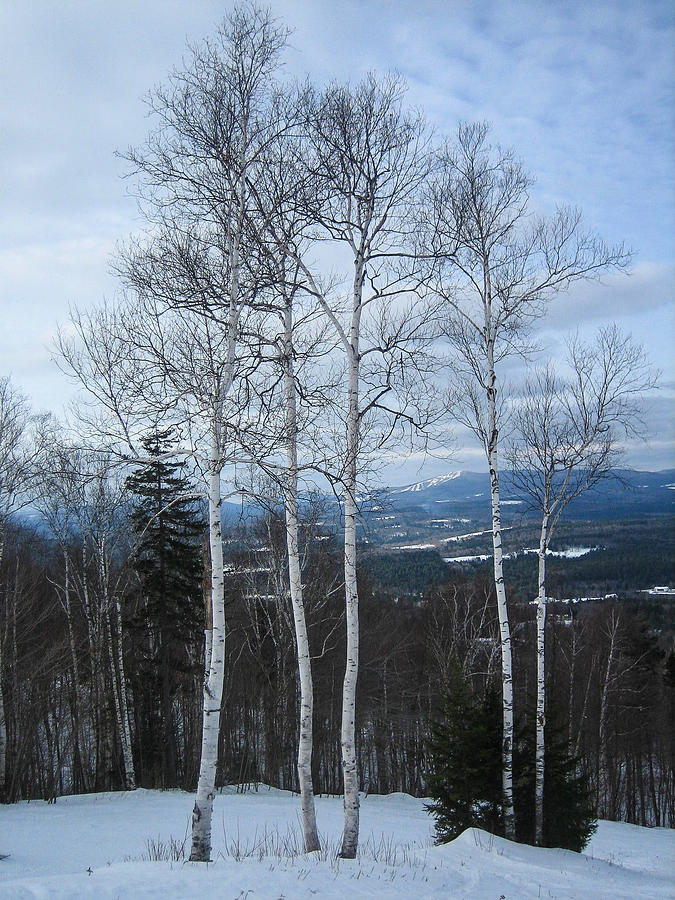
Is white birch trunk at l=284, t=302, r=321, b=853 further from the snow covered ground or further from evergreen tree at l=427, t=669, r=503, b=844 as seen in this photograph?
evergreen tree at l=427, t=669, r=503, b=844

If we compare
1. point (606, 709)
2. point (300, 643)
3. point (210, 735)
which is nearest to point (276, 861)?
point (210, 735)

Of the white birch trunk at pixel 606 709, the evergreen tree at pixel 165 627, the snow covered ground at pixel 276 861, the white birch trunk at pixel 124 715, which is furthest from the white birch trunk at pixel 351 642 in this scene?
the white birch trunk at pixel 606 709

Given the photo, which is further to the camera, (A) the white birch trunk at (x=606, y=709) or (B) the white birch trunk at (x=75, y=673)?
(A) the white birch trunk at (x=606, y=709)

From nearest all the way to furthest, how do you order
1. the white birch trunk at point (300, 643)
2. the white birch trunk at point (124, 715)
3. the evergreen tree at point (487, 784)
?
1. the white birch trunk at point (300, 643)
2. the evergreen tree at point (487, 784)
3. the white birch trunk at point (124, 715)

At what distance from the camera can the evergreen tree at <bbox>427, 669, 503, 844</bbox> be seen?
33.4 feet

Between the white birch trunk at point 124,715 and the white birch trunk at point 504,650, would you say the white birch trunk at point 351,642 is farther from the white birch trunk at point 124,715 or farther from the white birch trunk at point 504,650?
the white birch trunk at point 124,715

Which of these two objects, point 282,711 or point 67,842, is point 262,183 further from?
point 282,711

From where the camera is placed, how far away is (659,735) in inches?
1022

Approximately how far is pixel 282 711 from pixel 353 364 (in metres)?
17.4

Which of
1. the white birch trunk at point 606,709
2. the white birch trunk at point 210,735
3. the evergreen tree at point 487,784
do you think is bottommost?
the white birch trunk at point 606,709

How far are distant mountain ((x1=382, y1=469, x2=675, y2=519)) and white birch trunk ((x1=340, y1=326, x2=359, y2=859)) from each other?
0.61 m

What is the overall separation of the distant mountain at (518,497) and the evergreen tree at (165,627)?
24.6 feet

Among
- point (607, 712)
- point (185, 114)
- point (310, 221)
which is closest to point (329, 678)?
point (607, 712)

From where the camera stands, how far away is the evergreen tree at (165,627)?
717 inches
